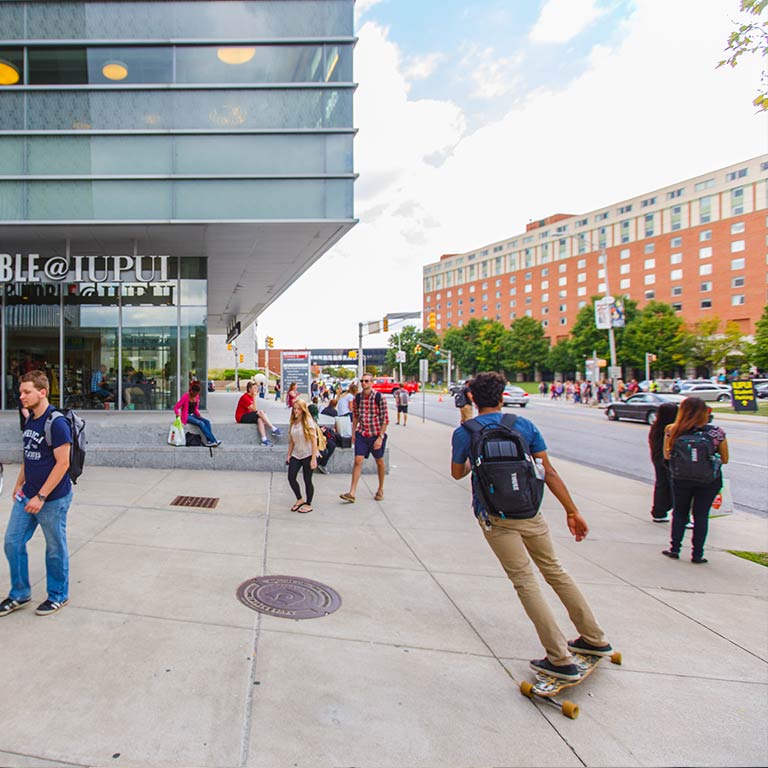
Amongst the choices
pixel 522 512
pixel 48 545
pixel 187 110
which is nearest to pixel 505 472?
pixel 522 512

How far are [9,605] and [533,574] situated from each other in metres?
3.68

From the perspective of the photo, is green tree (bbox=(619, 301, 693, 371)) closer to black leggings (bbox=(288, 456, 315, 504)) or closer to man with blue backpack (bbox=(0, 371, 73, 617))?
black leggings (bbox=(288, 456, 315, 504))

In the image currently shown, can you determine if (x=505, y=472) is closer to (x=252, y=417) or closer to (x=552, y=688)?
(x=552, y=688)

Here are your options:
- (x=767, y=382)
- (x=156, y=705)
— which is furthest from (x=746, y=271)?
(x=156, y=705)

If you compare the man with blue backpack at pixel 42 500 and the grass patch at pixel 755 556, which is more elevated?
the man with blue backpack at pixel 42 500

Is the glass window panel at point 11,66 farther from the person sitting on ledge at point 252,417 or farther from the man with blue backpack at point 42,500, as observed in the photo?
the man with blue backpack at point 42,500

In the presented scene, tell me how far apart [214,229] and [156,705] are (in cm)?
1207

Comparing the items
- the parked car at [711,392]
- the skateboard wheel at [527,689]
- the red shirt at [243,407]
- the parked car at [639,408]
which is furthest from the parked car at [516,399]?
the skateboard wheel at [527,689]

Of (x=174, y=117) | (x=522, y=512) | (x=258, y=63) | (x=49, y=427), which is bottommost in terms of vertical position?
(x=522, y=512)

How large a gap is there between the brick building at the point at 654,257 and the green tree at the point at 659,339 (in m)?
7.19

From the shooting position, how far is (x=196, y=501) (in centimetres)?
746

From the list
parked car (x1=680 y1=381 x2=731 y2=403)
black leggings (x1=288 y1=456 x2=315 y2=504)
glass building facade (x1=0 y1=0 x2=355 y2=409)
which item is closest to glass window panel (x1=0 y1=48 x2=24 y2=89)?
glass building facade (x1=0 y1=0 x2=355 y2=409)

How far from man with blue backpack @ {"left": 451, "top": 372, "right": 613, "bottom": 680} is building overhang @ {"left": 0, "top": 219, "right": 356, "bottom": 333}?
10283 millimetres

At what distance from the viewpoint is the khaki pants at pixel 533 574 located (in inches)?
121
